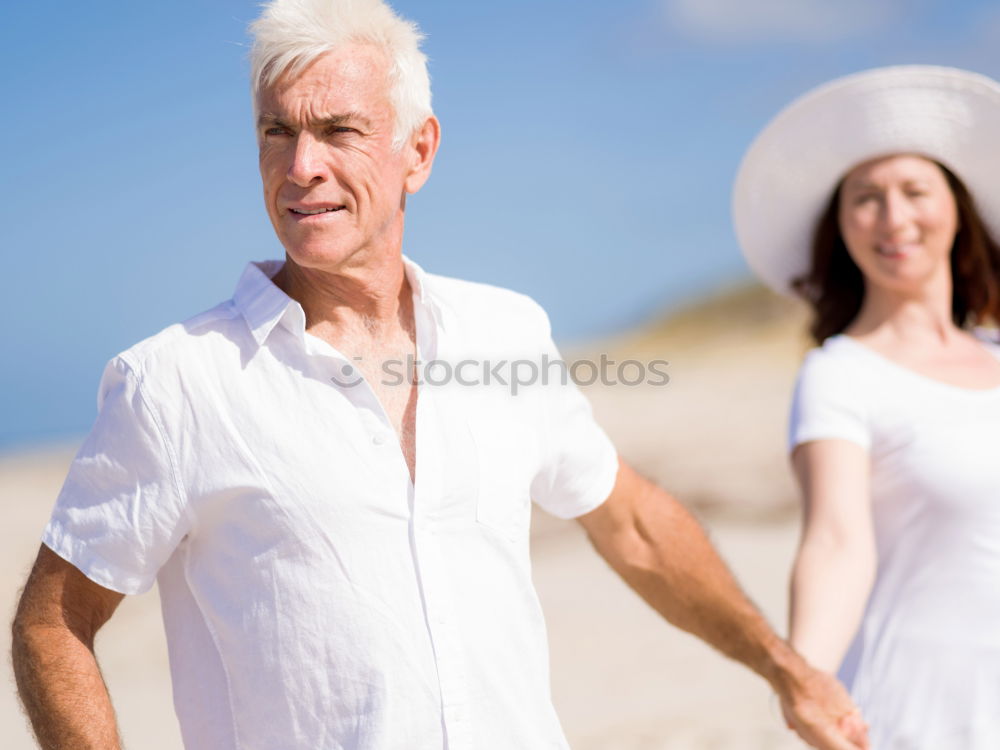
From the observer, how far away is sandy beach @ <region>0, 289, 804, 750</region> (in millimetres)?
6516

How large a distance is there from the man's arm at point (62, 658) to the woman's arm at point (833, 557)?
67.8 inches

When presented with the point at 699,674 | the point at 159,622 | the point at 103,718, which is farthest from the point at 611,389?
the point at 103,718

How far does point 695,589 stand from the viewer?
2.88 meters

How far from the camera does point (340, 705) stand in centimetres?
213

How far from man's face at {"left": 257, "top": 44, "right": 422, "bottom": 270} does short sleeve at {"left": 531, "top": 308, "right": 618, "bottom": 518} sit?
20.1 inches

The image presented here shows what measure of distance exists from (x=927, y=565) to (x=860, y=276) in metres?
1.00

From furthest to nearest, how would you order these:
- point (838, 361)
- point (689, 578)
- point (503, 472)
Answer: point (838, 361) → point (689, 578) → point (503, 472)

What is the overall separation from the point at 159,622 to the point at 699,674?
4856 mm

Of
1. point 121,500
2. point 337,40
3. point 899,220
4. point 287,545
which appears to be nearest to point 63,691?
point 121,500

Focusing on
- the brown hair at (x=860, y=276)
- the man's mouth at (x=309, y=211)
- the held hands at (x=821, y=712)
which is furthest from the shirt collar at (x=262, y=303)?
the brown hair at (x=860, y=276)

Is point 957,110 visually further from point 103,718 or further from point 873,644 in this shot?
point 103,718

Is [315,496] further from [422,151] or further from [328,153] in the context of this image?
[422,151]

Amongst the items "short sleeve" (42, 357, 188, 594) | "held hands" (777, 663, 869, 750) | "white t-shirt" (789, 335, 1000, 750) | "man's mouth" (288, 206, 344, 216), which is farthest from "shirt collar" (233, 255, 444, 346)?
"white t-shirt" (789, 335, 1000, 750)

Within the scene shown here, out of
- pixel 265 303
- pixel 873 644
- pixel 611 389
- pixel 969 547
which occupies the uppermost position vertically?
pixel 265 303
